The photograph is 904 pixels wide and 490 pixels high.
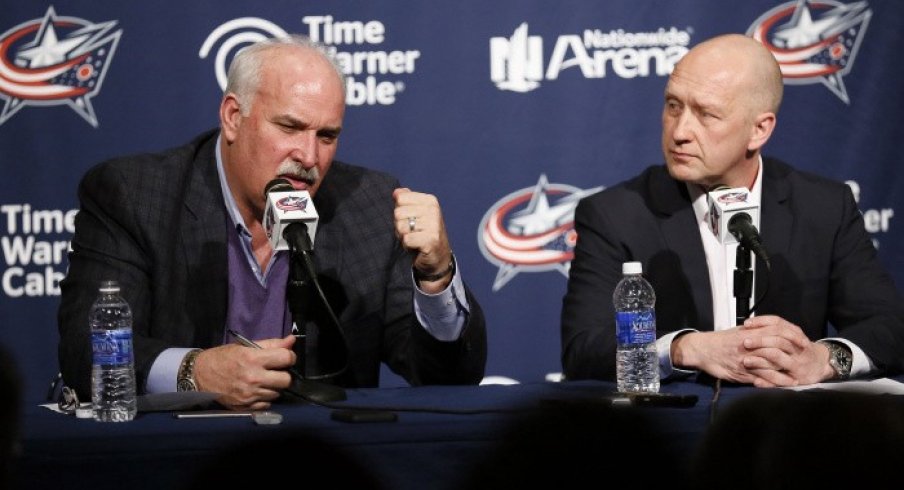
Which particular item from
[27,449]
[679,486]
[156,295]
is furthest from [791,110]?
[679,486]

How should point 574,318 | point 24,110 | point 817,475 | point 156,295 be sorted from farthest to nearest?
point 24,110 < point 574,318 < point 156,295 < point 817,475

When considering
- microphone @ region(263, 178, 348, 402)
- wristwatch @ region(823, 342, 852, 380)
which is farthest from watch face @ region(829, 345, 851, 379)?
microphone @ region(263, 178, 348, 402)

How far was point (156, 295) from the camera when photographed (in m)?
3.32

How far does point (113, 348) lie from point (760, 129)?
1988 mm

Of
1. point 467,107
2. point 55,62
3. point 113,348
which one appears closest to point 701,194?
point 467,107

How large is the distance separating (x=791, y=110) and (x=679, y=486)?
3.60 m

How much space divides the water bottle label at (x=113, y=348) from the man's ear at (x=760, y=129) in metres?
1.90

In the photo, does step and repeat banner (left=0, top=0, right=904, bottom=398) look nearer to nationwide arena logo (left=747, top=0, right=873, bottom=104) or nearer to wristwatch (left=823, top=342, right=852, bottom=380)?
nationwide arena logo (left=747, top=0, right=873, bottom=104)

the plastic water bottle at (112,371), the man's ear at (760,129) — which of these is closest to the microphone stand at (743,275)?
the man's ear at (760,129)

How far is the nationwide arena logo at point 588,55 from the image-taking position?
184 inches

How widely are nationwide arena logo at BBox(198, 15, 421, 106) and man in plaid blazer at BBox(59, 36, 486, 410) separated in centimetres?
108

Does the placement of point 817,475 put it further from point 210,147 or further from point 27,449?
point 210,147

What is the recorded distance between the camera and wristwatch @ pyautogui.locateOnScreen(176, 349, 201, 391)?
289 centimetres

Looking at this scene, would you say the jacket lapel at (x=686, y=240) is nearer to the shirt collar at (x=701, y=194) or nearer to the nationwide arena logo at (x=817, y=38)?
the shirt collar at (x=701, y=194)
